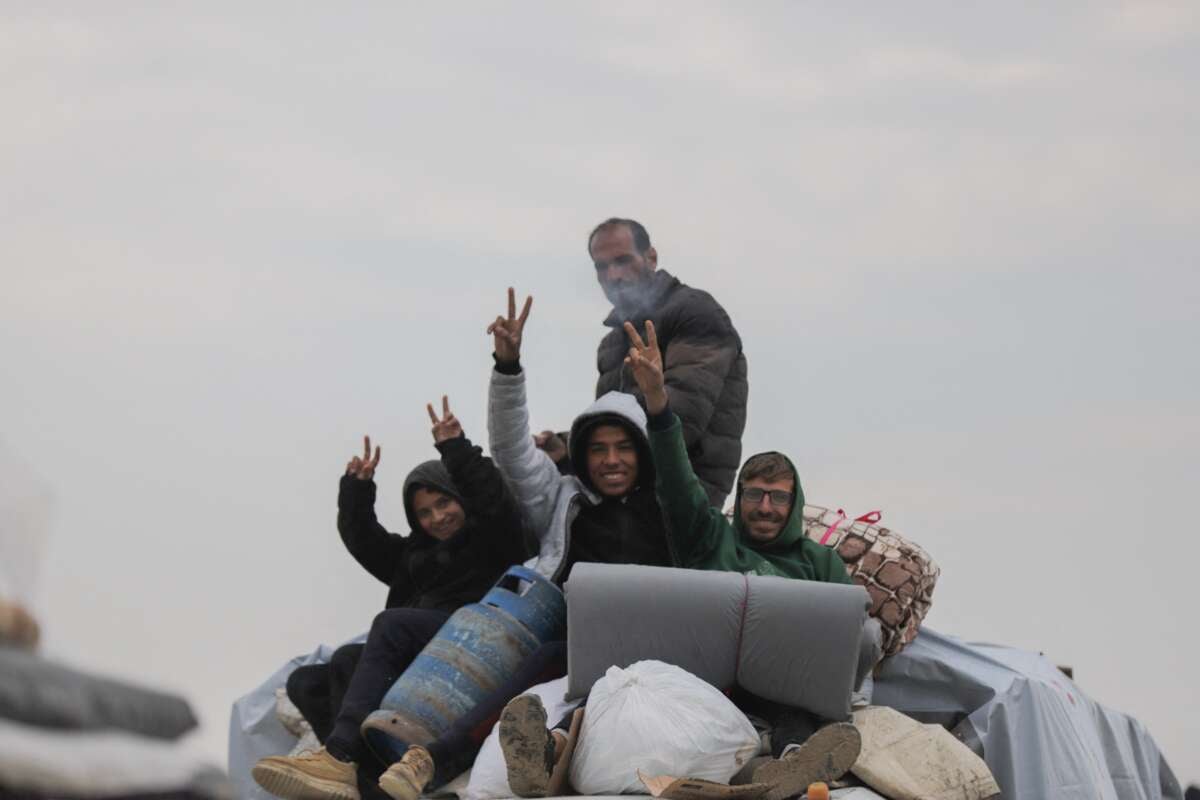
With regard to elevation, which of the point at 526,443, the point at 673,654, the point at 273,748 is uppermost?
the point at 526,443

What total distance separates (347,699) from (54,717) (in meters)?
4.54

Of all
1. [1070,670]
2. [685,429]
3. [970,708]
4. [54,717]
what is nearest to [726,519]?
[685,429]

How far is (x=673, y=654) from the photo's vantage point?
4.76m

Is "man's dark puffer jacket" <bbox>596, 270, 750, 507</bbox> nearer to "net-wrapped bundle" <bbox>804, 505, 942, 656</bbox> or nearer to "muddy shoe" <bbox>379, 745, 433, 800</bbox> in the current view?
"net-wrapped bundle" <bbox>804, 505, 942, 656</bbox>

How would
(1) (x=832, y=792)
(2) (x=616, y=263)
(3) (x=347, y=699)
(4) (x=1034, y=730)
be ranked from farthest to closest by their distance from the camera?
(2) (x=616, y=263), (4) (x=1034, y=730), (3) (x=347, y=699), (1) (x=832, y=792)

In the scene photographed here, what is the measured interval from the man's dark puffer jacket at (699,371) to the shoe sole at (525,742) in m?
2.05

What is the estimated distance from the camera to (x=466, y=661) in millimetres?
5148

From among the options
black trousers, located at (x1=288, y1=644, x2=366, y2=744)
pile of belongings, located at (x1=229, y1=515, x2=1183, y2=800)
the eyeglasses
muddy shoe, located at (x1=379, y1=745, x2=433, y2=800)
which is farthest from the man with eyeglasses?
black trousers, located at (x1=288, y1=644, x2=366, y2=744)

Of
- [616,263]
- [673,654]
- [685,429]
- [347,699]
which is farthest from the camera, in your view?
[616,263]

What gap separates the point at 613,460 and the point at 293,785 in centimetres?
164

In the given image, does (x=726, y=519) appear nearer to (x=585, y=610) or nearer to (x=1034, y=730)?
(x=585, y=610)

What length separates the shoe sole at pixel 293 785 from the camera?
4.55 metres

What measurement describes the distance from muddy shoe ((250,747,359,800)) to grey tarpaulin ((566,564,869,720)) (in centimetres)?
74

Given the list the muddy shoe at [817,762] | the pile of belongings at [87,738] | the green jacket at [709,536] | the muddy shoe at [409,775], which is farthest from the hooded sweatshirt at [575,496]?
the pile of belongings at [87,738]
